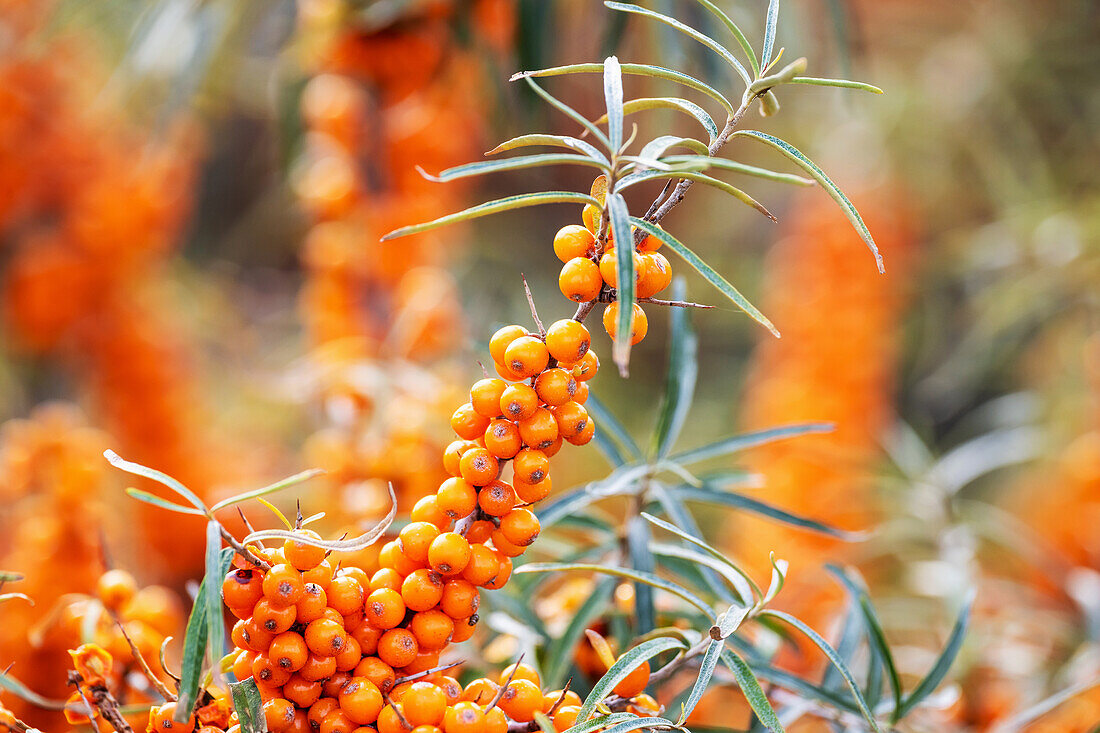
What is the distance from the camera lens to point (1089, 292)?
39.3 inches

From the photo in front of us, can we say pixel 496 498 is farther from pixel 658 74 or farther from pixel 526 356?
pixel 658 74

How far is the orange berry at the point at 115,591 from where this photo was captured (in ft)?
1.31

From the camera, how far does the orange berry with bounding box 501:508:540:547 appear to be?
0.30 metres

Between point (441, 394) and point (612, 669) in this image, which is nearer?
point (612, 669)

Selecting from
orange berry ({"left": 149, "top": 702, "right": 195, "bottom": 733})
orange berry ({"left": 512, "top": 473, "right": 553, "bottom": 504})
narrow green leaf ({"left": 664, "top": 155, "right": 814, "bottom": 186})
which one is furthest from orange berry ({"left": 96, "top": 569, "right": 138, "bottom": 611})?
narrow green leaf ({"left": 664, "top": 155, "right": 814, "bottom": 186})

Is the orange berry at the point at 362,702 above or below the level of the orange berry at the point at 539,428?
below

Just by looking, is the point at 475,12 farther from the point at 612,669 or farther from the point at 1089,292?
the point at 1089,292

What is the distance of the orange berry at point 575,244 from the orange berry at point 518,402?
5 cm

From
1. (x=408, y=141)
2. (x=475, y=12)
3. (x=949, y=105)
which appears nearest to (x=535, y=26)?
(x=475, y=12)

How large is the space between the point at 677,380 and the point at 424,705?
245 millimetres

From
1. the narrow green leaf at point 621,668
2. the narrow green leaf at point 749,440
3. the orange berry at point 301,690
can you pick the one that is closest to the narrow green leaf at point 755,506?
the narrow green leaf at point 749,440

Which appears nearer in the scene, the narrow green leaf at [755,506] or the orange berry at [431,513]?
the orange berry at [431,513]

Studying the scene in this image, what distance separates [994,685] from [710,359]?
4.61ft

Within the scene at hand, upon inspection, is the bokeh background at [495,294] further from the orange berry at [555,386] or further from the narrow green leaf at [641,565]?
the orange berry at [555,386]
